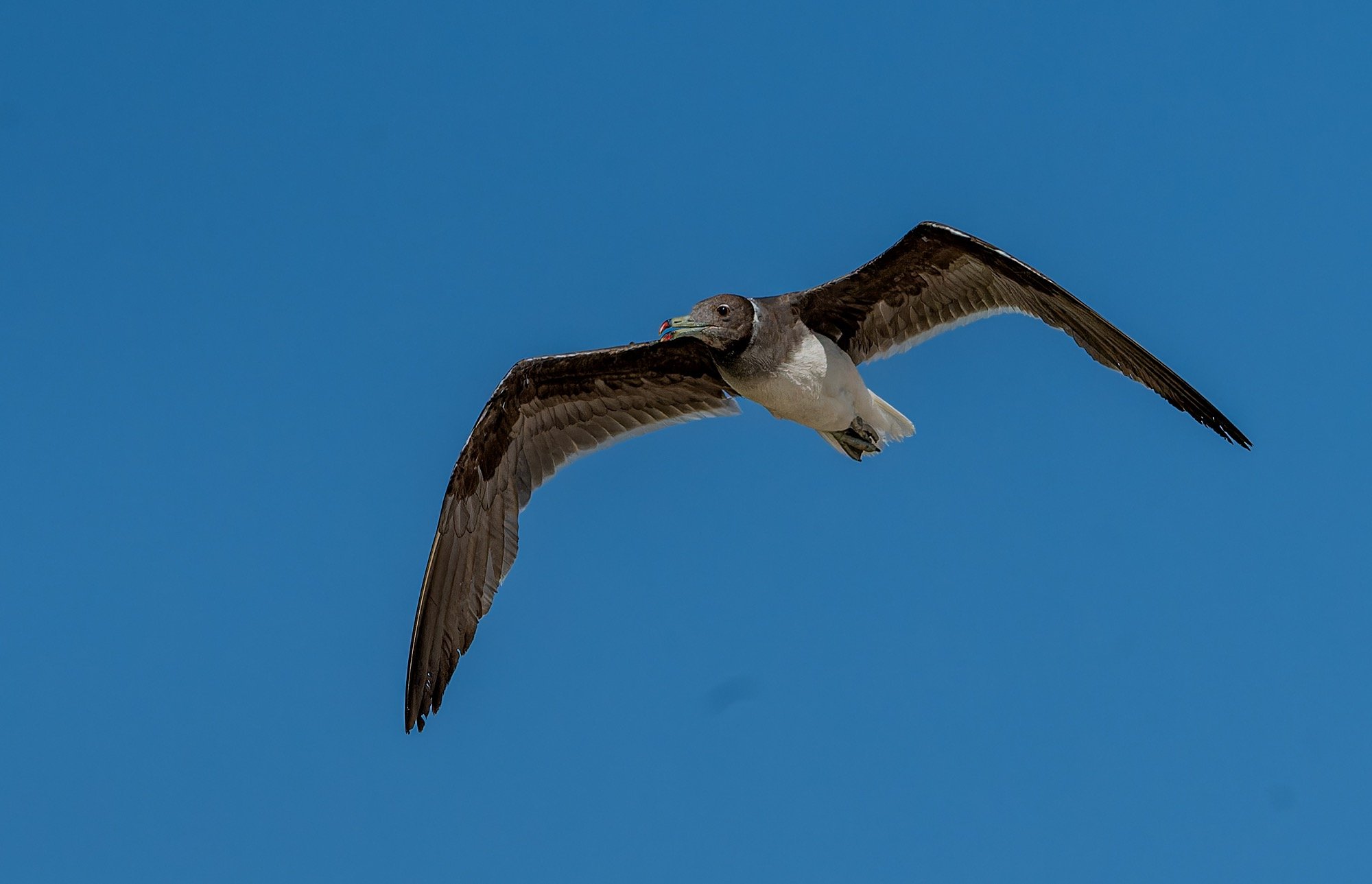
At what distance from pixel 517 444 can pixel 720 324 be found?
2.98 m

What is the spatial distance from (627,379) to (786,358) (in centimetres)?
223

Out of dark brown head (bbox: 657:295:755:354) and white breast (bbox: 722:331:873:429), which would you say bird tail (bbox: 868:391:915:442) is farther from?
dark brown head (bbox: 657:295:755:354)

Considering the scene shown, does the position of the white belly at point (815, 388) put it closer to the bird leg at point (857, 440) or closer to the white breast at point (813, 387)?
the white breast at point (813, 387)

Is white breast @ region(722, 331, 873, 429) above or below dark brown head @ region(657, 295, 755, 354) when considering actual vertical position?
below

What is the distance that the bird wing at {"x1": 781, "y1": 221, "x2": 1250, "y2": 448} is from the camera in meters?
11.2

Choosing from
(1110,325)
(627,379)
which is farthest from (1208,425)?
(627,379)

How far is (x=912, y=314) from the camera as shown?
40.2ft

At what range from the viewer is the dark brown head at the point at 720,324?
11.4m

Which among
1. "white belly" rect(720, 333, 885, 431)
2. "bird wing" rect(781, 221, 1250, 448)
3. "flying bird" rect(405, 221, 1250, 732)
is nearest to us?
"bird wing" rect(781, 221, 1250, 448)

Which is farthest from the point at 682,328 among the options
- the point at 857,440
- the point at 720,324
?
the point at 857,440

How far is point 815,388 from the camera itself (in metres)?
11.7

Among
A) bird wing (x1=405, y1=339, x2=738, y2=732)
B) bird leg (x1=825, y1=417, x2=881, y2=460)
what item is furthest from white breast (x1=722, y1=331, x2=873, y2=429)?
bird wing (x1=405, y1=339, x2=738, y2=732)

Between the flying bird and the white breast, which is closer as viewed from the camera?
the flying bird

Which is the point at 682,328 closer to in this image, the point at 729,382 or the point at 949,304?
the point at 729,382
